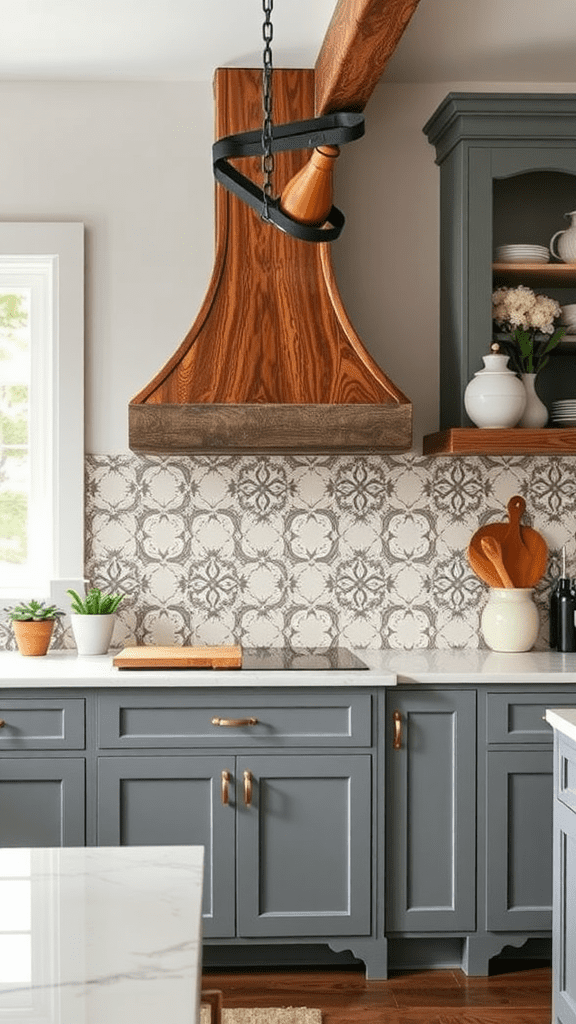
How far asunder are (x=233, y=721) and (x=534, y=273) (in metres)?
1.70

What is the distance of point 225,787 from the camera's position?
3.25m

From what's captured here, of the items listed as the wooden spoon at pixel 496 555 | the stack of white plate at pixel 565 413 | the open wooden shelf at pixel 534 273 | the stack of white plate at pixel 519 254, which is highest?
the stack of white plate at pixel 519 254

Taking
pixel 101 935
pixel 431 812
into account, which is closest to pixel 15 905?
pixel 101 935

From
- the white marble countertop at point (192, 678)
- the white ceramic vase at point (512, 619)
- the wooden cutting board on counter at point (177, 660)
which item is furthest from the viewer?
the white ceramic vase at point (512, 619)

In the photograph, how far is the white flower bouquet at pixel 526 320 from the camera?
357 cm

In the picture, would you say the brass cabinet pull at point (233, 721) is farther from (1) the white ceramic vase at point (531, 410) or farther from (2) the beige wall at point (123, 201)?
(1) the white ceramic vase at point (531, 410)

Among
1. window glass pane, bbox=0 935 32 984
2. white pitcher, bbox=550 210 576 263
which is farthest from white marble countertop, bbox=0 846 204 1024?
white pitcher, bbox=550 210 576 263

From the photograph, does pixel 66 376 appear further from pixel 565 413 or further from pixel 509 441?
pixel 565 413

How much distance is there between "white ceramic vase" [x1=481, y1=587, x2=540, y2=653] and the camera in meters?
3.73

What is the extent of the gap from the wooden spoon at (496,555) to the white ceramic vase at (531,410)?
42cm

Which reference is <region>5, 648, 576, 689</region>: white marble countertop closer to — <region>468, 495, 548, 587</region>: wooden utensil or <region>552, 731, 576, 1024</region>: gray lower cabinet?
<region>468, 495, 548, 587</region>: wooden utensil

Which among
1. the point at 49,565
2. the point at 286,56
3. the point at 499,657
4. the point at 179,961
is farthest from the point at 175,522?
the point at 179,961

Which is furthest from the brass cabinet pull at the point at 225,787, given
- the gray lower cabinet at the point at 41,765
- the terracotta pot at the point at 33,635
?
the terracotta pot at the point at 33,635

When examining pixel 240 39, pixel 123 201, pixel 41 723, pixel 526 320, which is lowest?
pixel 41 723
